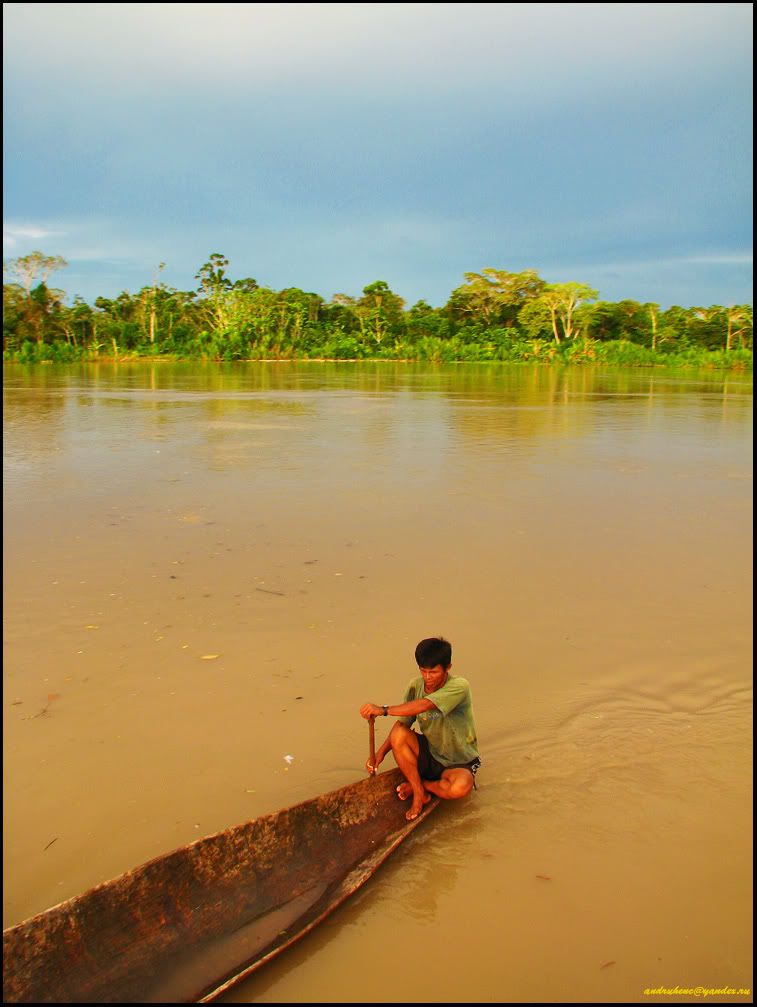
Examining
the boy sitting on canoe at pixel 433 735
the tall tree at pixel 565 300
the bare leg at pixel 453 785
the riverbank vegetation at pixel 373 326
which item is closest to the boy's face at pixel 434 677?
the boy sitting on canoe at pixel 433 735

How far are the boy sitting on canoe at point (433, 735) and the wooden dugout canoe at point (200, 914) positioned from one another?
9.4 inches

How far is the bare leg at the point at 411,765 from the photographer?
2.72m

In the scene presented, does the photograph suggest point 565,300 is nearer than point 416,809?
No

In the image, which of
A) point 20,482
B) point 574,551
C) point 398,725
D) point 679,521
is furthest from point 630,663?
point 20,482

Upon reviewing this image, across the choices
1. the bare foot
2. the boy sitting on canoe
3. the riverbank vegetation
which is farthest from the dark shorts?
the riverbank vegetation

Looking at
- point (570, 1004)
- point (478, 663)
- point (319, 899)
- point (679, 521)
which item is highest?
point (679, 521)

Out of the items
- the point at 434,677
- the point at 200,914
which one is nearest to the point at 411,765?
the point at 434,677

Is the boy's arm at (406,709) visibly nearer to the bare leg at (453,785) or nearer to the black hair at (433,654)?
the black hair at (433,654)

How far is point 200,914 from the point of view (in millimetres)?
2164

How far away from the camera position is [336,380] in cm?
2873

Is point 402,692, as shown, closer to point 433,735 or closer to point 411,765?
point 433,735

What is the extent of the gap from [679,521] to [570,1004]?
5464 mm

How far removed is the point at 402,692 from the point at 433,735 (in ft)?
2.41

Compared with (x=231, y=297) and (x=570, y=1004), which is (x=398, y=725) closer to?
(x=570, y=1004)
